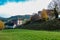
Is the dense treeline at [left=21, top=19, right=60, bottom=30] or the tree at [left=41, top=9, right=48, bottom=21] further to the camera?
the dense treeline at [left=21, top=19, right=60, bottom=30]

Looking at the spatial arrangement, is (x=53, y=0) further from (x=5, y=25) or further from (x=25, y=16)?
(x=5, y=25)

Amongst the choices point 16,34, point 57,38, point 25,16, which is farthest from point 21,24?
point 57,38

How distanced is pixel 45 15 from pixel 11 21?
143 cm

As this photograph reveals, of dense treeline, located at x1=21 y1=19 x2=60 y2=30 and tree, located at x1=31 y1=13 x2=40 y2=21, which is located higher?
tree, located at x1=31 y1=13 x2=40 y2=21

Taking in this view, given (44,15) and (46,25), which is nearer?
(44,15)

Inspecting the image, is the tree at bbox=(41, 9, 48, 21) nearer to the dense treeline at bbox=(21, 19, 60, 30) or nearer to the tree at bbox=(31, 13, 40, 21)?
the tree at bbox=(31, 13, 40, 21)

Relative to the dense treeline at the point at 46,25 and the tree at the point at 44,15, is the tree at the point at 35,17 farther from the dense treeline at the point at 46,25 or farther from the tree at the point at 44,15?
the dense treeline at the point at 46,25

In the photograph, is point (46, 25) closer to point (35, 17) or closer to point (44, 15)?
Result: point (35, 17)

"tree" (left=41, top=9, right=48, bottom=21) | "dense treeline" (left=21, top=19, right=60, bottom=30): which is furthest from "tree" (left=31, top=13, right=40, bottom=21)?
"dense treeline" (left=21, top=19, right=60, bottom=30)

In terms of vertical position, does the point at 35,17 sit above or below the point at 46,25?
above

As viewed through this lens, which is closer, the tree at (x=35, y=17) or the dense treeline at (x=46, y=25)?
the tree at (x=35, y=17)

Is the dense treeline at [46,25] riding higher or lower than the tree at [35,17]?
lower

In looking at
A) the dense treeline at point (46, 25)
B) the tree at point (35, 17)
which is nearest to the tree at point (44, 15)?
the tree at point (35, 17)

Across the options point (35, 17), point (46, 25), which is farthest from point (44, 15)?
point (46, 25)
